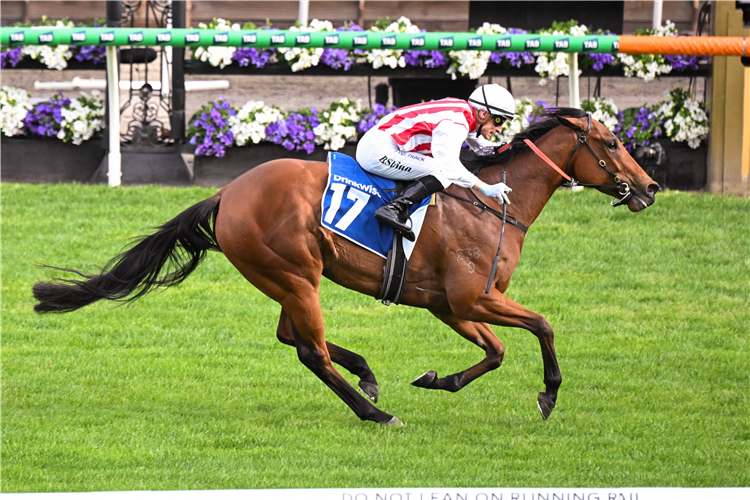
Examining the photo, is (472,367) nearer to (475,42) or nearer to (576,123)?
(576,123)

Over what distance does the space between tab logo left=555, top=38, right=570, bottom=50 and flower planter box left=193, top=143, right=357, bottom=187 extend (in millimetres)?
2621

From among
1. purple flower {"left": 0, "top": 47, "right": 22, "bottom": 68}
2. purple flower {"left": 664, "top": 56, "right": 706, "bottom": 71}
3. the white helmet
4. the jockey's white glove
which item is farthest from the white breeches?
purple flower {"left": 0, "top": 47, "right": 22, "bottom": 68}

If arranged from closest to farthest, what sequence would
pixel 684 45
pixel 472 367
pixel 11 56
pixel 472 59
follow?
pixel 472 367, pixel 684 45, pixel 472 59, pixel 11 56

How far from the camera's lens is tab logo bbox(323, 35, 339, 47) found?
921cm

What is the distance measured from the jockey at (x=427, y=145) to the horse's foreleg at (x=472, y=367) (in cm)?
70

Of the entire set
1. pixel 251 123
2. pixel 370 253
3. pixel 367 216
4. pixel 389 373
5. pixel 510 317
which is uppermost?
pixel 251 123

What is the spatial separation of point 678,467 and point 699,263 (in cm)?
451

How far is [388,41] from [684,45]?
8.75 ft

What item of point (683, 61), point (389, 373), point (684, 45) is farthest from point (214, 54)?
point (389, 373)

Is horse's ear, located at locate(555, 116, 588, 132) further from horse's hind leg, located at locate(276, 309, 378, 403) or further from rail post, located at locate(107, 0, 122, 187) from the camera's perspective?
rail post, located at locate(107, 0, 122, 187)

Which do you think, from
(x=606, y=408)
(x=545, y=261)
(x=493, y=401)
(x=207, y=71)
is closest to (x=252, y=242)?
(x=493, y=401)

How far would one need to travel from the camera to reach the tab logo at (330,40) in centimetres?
921

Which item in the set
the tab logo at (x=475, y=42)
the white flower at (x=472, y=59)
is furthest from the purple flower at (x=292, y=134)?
the tab logo at (x=475, y=42)

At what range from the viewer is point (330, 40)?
9.22 metres
